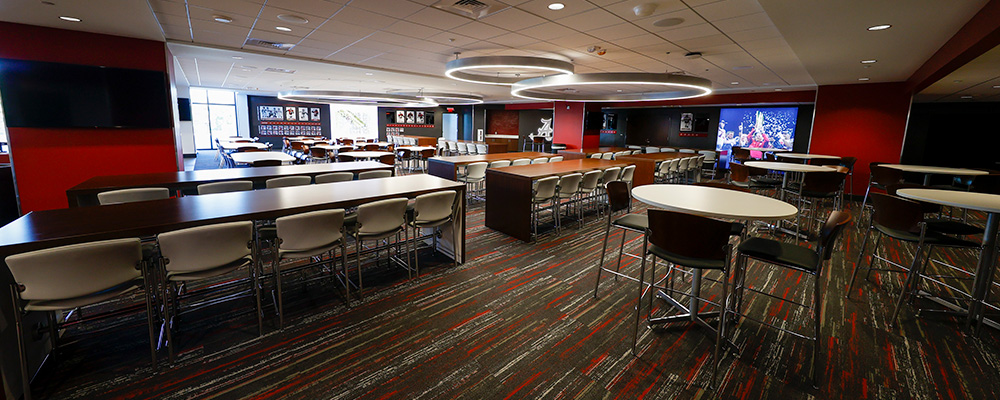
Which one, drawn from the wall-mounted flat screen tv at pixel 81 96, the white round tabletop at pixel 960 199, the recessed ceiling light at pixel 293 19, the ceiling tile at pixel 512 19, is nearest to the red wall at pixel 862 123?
the white round tabletop at pixel 960 199

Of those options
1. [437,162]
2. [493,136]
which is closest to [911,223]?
[437,162]

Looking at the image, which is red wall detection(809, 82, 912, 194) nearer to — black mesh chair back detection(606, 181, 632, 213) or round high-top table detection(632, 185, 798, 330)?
round high-top table detection(632, 185, 798, 330)

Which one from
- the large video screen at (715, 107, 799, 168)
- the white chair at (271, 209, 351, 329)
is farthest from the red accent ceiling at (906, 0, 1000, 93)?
the large video screen at (715, 107, 799, 168)

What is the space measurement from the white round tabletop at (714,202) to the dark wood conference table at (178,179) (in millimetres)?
3585

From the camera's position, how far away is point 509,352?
256cm

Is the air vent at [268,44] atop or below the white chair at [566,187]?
atop

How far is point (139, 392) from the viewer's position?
2.11m

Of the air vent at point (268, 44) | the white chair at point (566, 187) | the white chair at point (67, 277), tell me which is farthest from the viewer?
the air vent at point (268, 44)

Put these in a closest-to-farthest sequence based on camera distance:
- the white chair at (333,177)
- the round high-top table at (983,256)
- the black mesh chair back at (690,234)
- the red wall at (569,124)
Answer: the black mesh chair back at (690,234), the round high-top table at (983,256), the white chair at (333,177), the red wall at (569,124)

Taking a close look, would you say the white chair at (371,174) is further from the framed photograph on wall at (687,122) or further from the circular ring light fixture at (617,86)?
the framed photograph on wall at (687,122)

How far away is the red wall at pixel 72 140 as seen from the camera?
15.5ft

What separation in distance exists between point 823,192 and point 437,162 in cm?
589

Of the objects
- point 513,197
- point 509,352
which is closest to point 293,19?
point 513,197

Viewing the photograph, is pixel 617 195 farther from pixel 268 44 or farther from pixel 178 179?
pixel 268 44
